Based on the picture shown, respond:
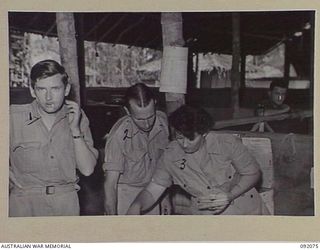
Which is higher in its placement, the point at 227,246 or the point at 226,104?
the point at 226,104

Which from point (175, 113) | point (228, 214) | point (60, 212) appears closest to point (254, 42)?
point (175, 113)

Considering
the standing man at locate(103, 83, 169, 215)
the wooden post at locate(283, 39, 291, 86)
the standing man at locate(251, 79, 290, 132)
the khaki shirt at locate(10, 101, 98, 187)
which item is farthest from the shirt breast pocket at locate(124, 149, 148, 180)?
the wooden post at locate(283, 39, 291, 86)

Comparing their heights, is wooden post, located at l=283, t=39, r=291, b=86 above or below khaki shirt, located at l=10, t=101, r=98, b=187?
above

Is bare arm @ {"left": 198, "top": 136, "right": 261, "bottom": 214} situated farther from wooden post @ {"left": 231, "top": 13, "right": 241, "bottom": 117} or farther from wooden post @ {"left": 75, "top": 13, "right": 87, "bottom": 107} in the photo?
wooden post @ {"left": 75, "top": 13, "right": 87, "bottom": 107}

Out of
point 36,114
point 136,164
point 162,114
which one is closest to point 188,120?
point 162,114

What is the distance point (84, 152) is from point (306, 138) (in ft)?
2.01

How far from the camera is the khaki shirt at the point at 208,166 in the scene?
1.53 m

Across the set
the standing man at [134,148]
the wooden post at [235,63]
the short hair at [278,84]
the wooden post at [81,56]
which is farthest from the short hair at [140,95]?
the short hair at [278,84]

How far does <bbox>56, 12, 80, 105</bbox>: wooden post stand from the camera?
4.94ft

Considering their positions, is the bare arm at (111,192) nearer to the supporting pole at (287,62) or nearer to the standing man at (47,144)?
the standing man at (47,144)

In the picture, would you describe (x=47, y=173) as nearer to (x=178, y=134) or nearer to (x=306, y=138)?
(x=178, y=134)

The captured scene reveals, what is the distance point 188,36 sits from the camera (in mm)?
1523

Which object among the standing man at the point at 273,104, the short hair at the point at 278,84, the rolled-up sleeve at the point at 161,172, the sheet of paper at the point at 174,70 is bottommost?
the rolled-up sleeve at the point at 161,172

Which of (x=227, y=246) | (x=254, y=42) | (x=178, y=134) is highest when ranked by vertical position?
(x=254, y=42)
